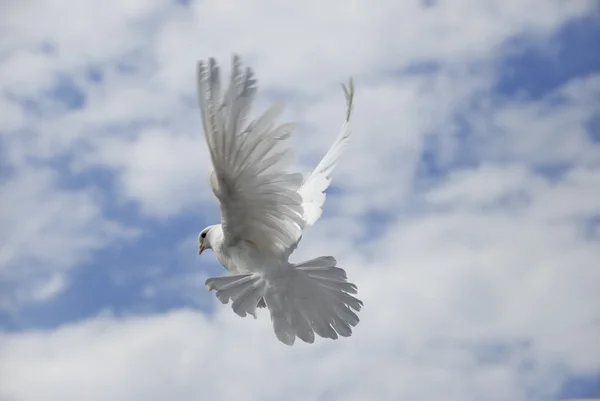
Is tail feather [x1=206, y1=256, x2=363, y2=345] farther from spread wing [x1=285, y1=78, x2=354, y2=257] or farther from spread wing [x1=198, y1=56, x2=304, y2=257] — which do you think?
spread wing [x1=285, y1=78, x2=354, y2=257]

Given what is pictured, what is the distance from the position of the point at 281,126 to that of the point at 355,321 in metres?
3.20

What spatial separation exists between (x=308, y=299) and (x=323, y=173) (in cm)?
256

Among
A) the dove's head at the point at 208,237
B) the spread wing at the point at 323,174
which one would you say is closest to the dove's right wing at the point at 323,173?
the spread wing at the point at 323,174

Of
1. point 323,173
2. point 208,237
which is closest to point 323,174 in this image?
point 323,173

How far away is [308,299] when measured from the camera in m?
10.4

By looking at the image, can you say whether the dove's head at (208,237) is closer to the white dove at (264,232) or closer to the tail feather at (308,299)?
the white dove at (264,232)

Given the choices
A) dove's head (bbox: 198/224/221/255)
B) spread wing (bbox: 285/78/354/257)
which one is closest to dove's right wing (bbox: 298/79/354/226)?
spread wing (bbox: 285/78/354/257)

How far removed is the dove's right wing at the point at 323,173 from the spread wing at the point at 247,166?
1.67 m

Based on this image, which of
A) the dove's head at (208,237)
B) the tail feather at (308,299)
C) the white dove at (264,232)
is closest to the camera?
the white dove at (264,232)

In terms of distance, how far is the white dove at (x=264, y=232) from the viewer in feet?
28.1

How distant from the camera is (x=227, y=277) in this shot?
9789mm

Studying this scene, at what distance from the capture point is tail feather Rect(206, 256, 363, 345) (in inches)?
400

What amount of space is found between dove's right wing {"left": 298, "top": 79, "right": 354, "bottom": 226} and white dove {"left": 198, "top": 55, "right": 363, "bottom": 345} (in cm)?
52

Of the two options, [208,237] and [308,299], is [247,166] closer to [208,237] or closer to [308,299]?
[308,299]
